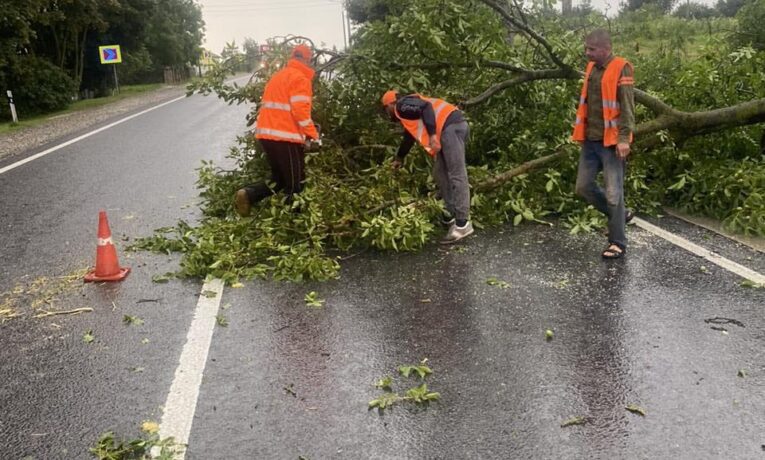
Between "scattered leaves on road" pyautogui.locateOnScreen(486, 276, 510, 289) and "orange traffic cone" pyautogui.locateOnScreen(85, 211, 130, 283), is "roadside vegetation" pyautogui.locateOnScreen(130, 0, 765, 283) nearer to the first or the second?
"orange traffic cone" pyautogui.locateOnScreen(85, 211, 130, 283)

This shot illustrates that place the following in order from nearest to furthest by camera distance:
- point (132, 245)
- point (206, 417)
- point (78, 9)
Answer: point (206, 417)
point (132, 245)
point (78, 9)

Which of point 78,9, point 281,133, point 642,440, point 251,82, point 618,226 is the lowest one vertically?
point 642,440

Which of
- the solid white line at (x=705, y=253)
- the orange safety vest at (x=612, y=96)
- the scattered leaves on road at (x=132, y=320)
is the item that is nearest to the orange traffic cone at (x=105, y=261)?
the scattered leaves on road at (x=132, y=320)

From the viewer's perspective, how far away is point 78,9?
25.4m

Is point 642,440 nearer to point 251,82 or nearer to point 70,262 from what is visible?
point 70,262

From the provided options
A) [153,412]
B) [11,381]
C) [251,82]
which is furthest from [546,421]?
[251,82]

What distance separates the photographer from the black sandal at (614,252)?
556cm

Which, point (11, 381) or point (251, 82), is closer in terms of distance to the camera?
point (11, 381)

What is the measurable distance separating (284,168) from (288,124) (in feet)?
1.40

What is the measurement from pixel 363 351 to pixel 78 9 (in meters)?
25.7

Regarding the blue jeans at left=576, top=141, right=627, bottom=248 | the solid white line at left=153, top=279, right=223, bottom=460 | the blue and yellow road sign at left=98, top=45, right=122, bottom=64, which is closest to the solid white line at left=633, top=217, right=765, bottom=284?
the blue jeans at left=576, top=141, right=627, bottom=248

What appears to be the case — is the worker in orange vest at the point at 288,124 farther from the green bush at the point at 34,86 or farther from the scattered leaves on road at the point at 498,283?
the green bush at the point at 34,86

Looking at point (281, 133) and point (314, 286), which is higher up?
point (281, 133)

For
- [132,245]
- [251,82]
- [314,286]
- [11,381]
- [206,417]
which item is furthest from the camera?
[251,82]
